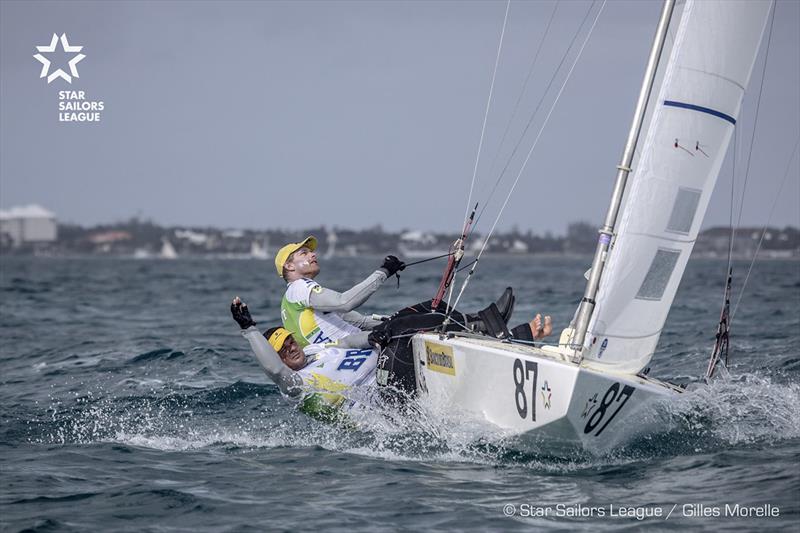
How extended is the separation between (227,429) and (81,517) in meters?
2.29

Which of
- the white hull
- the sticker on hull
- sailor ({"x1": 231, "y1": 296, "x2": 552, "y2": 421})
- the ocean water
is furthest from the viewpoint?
sailor ({"x1": 231, "y1": 296, "x2": 552, "y2": 421})

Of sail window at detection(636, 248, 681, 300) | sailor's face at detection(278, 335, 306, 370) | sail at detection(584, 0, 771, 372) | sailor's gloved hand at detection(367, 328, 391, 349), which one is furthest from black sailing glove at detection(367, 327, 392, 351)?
sail window at detection(636, 248, 681, 300)

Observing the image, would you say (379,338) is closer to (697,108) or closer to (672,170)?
(672,170)

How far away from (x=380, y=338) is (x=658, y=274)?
6.21ft

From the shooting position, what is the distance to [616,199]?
19.7 ft

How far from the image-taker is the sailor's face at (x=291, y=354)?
7.23m

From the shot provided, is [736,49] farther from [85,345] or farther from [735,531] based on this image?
[85,345]

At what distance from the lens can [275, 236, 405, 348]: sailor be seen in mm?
7184

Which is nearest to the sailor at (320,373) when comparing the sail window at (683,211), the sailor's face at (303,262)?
the sailor's face at (303,262)

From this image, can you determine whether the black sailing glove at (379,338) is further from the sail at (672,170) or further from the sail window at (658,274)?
the sail window at (658,274)

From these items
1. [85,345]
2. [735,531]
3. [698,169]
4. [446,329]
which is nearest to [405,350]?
[446,329]

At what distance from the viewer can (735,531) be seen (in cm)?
474

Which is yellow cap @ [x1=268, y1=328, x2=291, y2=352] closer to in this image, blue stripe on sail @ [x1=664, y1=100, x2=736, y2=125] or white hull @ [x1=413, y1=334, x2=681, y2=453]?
white hull @ [x1=413, y1=334, x2=681, y2=453]

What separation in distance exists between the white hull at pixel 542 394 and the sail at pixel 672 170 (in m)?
0.26
